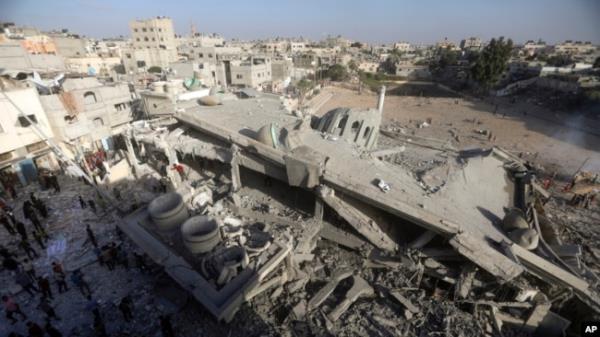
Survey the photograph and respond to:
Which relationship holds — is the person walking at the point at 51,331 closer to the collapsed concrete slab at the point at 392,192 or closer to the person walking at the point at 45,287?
the person walking at the point at 45,287

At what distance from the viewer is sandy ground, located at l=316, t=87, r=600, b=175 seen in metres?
24.8

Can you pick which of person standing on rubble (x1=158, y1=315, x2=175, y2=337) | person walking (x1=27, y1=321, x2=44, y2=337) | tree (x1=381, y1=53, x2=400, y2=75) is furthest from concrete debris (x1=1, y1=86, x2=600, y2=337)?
tree (x1=381, y1=53, x2=400, y2=75)

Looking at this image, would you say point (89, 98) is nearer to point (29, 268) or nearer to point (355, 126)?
point (29, 268)

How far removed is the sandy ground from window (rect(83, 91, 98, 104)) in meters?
28.8

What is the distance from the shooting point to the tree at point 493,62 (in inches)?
1827

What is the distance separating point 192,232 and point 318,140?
25.0 ft

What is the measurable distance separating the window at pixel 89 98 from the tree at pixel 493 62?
57282 mm

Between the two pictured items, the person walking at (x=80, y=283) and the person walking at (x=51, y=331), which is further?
the person walking at (x=80, y=283)

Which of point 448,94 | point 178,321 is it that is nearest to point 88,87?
point 178,321

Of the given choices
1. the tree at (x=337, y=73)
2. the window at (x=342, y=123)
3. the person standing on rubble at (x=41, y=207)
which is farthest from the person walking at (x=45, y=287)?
the tree at (x=337, y=73)

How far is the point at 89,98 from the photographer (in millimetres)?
19969

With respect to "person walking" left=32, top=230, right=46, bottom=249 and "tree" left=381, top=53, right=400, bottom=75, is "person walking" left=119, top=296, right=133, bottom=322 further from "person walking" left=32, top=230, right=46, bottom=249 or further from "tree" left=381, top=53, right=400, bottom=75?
"tree" left=381, top=53, right=400, bottom=75

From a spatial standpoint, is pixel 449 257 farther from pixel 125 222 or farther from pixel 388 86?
pixel 388 86

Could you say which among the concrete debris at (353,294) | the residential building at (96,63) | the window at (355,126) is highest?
the residential building at (96,63)
